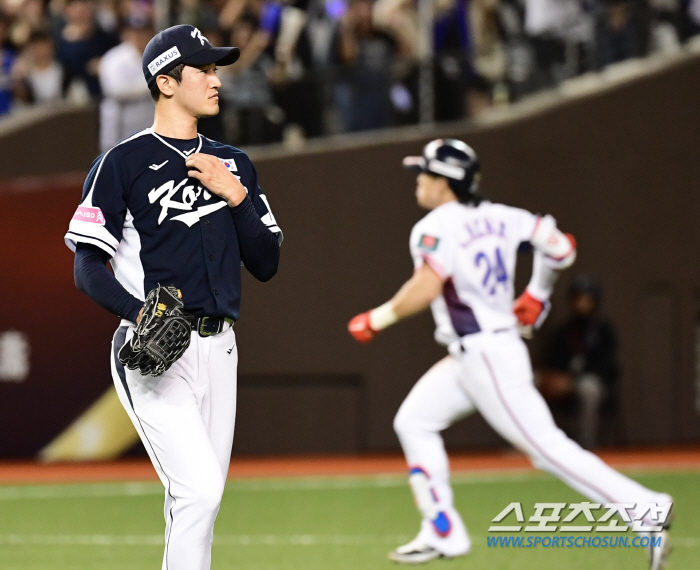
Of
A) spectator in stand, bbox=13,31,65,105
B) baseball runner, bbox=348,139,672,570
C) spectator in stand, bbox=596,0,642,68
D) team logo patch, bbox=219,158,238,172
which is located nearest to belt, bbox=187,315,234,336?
team logo patch, bbox=219,158,238,172

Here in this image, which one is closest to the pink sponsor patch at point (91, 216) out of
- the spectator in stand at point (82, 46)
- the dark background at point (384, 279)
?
the dark background at point (384, 279)

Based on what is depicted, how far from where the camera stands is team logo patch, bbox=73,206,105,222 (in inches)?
166

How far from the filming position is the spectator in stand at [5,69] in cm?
1284

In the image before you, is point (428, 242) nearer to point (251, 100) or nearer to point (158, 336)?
point (158, 336)

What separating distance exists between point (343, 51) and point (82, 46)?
2.86 meters

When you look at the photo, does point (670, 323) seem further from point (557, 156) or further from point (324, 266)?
point (324, 266)

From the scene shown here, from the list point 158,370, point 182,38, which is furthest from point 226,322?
point 182,38

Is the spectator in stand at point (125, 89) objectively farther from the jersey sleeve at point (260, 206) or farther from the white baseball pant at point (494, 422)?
the jersey sleeve at point (260, 206)

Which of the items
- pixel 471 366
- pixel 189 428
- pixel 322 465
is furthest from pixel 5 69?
pixel 189 428

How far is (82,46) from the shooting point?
41.7 ft

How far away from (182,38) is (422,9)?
28.4ft

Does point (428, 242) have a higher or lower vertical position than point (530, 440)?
higher

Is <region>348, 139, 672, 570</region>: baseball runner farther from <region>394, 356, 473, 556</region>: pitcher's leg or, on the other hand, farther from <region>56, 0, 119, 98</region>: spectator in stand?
<region>56, 0, 119, 98</region>: spectator in stand

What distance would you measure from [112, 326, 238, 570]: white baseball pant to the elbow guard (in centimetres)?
253
